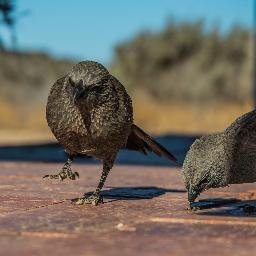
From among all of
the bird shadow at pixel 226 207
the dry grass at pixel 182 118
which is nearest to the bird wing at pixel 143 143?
the bird shadow at pixel 226 207

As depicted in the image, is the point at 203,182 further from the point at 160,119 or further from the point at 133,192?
the point at 160,119

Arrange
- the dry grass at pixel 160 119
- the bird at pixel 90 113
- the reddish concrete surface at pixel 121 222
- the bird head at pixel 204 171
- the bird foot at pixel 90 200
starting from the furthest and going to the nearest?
the dry grass at pixel 160 119 < the bird foot at pixel 90 200 < the bird at pixel 90 113 < the bird head at pixel 204 171 < the reddish concrete surface at pixel 121 222

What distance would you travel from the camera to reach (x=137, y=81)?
127 ft

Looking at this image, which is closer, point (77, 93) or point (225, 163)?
point (225, 163)

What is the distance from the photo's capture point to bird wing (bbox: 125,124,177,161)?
17.7 ft

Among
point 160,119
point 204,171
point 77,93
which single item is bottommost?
point 204,171

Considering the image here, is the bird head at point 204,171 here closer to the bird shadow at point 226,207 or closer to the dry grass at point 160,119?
the bird shadow at point 226,207

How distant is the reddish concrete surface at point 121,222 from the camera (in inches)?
123

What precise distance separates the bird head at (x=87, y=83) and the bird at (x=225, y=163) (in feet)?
2.43

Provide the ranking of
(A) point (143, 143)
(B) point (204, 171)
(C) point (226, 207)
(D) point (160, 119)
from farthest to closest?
(D) point (160, 119) → (A) point (143, 143) → (C) point (226, 207) → (B) point (204, 171)

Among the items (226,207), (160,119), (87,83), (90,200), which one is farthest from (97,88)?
(160,119)

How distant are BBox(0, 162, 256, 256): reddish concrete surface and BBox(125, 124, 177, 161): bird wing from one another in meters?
0.30

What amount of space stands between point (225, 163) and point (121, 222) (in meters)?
0.71

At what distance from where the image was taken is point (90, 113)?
474 cm
